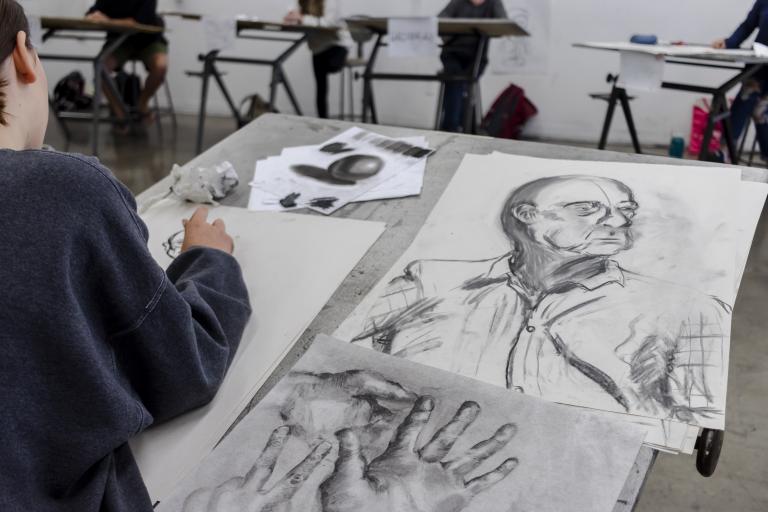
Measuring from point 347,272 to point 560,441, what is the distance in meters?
0.45

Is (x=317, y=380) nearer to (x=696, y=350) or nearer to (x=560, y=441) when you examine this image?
(x=560, y=441)

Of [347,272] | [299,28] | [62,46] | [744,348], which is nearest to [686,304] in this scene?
[347,272]

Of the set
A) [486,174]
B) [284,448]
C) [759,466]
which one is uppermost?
[486,174]

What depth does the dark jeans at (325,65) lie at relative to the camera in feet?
14.2

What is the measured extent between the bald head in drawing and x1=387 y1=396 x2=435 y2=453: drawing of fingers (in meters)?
0.31

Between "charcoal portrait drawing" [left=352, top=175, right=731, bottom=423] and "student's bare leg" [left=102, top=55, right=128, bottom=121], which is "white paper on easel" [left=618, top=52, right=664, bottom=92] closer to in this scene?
"charcoal portrait drawing" [left=352, top=175, right=731, bottom=423]

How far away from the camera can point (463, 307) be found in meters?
0.94

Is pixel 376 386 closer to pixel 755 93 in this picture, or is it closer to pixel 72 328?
pixel 72 328

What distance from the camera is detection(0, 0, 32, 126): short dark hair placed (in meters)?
0.68

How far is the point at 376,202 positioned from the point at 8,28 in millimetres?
673

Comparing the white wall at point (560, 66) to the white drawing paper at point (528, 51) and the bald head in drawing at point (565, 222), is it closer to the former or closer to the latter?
the white drawing paper at point (528, 51)

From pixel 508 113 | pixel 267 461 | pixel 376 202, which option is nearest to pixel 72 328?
pixel 267 461

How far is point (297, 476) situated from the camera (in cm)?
67

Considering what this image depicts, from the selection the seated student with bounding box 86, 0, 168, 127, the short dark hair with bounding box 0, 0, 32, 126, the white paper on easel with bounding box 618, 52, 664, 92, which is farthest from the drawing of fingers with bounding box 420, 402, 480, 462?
the seated student with bounding box 86, 0, 168, 127
